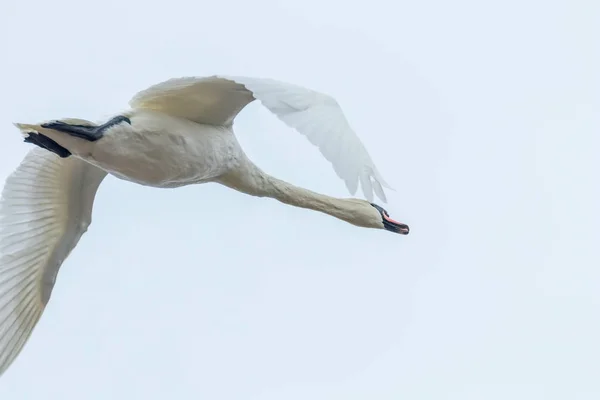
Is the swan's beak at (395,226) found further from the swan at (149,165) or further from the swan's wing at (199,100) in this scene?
the swan's wing at (199,100)

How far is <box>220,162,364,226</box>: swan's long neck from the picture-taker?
38.4ft

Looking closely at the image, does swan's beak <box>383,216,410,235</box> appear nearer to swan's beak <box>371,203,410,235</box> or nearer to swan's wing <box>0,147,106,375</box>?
swan's beak <box>371,203,410,235</box>

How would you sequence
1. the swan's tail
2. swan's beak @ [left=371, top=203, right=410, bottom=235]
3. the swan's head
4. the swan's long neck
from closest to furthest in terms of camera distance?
the swan's tail → the swan's long neck → the swan's head → swan's beak @ [left=371, top=203, right=410, bottom=235]

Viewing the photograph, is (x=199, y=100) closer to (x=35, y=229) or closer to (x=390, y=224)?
(x=35, y=229)

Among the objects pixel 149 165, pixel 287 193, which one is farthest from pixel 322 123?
pixel 287 193

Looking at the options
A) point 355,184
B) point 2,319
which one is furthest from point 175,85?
point 2,319

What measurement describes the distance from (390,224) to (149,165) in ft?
10.2

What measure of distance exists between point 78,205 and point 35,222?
16.7 inches

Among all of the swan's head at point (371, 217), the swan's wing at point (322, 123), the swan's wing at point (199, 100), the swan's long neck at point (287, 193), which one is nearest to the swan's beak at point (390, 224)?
the swan's head at point (371, 217)

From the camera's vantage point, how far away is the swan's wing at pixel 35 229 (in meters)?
12.0

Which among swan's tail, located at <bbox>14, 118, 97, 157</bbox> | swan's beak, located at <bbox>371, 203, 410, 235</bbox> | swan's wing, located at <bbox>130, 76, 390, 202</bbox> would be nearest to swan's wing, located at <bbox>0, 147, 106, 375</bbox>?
swan's tail, located at <bbox>14, 118, 97, 157</bbox>

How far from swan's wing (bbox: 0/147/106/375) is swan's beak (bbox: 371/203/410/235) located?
277cm

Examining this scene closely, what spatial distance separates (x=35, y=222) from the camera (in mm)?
12172

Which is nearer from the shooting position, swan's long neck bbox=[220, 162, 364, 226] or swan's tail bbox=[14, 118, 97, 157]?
swan's tail bbox=[14, 118, 97, 157]
